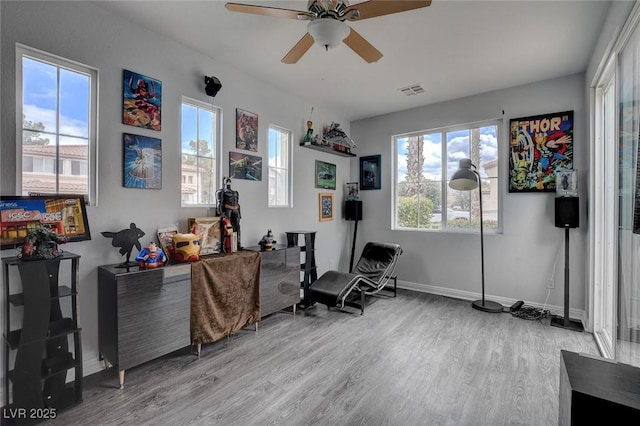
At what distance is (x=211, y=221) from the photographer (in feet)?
10.1

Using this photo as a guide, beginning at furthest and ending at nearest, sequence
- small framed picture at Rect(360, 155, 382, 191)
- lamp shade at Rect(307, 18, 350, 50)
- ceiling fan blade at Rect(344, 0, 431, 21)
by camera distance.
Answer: small framed picture at Rect(360, 155, 382, 191) < lamp shade at Rect(307, 18, 350, 50) < ceiling fan blade at Rect(344, 0, 431, 21)

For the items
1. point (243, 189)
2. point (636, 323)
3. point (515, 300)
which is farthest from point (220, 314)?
point (515, 300)

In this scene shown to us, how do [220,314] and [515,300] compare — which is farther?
[515,300]

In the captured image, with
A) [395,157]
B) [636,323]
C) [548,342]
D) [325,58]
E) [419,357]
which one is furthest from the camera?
[395,157]

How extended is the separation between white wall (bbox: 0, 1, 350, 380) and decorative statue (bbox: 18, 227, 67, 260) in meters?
0.37

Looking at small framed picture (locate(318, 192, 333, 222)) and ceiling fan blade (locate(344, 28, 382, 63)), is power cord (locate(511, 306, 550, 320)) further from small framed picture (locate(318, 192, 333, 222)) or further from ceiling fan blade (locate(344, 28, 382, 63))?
ceiling fan blade (locate(344, 28, 382, 63))

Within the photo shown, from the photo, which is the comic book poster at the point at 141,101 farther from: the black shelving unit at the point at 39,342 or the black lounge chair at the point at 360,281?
the black lounge chair at the point at 360,281

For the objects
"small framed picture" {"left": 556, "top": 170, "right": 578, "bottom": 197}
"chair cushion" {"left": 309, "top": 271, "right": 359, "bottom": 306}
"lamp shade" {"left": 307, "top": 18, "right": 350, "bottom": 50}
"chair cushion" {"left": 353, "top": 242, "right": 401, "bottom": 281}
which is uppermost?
"lamp shade" {"left": 307, "top": 18, "right": 350, "bottom": 50}

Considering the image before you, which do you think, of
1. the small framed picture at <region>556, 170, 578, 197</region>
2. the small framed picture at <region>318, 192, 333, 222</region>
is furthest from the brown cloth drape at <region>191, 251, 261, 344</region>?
the small framed picture at <region>556, 170, 578, 197</region>

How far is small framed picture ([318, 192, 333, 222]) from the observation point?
4867mm

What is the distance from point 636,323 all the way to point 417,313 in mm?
2104

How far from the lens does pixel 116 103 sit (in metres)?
2.54

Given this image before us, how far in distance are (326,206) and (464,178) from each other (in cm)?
211

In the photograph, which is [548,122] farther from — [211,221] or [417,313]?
[211,221]
